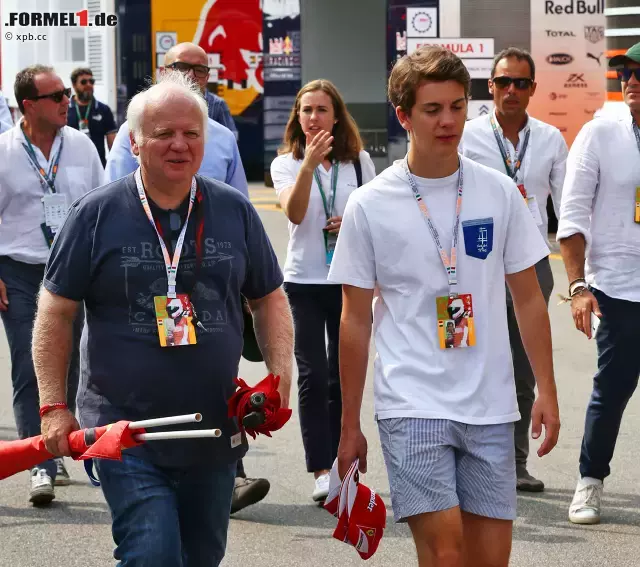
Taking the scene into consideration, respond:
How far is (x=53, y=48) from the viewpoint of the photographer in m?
19.5

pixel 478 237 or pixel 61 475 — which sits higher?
pixel 478 237

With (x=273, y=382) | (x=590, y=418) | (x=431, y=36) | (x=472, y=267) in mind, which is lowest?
(x=590, y=418)

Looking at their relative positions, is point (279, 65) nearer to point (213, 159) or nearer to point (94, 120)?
point (94, 120)

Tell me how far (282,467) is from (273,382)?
3431 mm

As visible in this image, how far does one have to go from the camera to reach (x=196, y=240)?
13.5ft

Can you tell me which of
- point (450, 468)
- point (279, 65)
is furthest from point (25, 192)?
point (279, 65)

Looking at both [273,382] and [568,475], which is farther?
[568,475]

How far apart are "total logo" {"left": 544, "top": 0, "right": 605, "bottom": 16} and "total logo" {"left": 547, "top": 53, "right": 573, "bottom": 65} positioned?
50cm

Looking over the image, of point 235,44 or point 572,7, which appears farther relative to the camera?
point 235,44

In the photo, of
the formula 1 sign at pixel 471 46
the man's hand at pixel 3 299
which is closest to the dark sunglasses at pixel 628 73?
the man's hand at pixel 3 299

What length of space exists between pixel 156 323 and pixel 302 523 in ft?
8.72

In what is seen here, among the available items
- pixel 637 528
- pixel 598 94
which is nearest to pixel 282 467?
Answer: pixel 637 528

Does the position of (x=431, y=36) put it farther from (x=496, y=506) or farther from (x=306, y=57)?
(x=496, y=506)

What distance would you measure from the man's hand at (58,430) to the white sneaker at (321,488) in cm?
282
